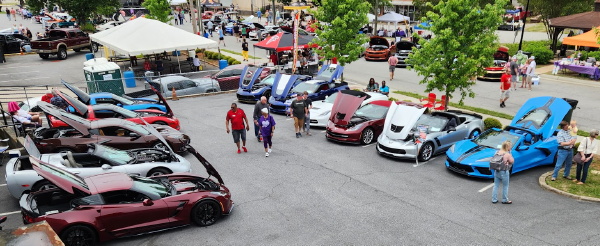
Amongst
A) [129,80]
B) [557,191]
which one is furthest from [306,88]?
[557,191]

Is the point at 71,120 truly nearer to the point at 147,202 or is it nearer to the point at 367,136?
the point at 147,202

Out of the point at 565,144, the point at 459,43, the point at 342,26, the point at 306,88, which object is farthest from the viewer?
the point at 342,26

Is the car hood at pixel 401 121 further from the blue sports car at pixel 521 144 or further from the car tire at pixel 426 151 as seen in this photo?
the blue sports car at pixel 521 144

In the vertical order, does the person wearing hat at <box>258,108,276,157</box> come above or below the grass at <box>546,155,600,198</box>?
above

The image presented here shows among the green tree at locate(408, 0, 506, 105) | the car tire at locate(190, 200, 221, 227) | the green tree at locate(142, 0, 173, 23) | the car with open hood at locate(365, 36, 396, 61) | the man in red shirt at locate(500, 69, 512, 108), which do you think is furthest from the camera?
the green tree at locate(142, 0, 173, 23)

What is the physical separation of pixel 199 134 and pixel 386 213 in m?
8.22

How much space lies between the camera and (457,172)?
12391 mm

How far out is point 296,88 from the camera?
64.2 ft

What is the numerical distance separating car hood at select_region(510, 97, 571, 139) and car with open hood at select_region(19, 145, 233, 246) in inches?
347

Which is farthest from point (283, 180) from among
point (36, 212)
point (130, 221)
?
point (36, 212)

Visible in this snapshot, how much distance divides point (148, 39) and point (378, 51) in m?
15.9

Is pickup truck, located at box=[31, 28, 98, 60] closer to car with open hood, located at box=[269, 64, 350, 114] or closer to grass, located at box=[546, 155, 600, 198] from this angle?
car with open hood, located at box=[269, 64, 350, 114]

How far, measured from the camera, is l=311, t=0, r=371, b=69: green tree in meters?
22.9

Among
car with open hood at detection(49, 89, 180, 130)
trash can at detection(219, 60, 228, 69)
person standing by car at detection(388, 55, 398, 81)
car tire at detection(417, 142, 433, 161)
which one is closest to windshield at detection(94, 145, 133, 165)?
car with open hood at detection(49, 89, 180, 130)
